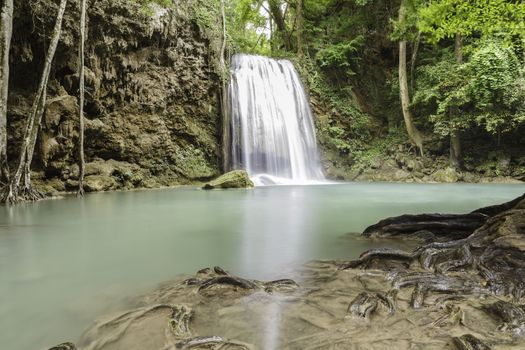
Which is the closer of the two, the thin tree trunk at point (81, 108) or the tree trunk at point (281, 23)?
the thin tree trunk at point (81, 108)

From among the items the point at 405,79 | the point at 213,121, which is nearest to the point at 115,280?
the point at 213,121

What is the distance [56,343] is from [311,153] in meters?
17.5

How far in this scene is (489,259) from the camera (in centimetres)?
281

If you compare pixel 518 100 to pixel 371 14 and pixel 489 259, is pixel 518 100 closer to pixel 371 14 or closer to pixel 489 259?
pixel 371 14

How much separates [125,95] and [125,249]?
1134 cm

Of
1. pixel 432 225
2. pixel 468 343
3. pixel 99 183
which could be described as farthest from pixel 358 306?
pixel 99 183

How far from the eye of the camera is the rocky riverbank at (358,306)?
5.80 feet

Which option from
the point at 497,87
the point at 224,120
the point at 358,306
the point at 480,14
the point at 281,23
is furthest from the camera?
the point at 281,23

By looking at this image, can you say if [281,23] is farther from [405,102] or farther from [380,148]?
[380,148]

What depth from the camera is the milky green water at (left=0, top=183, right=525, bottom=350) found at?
2.30 metres

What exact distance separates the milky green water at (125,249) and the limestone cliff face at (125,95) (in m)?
4.14

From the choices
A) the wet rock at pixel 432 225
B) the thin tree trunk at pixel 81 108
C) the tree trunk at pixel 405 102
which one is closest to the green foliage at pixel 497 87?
the tree trunk at pixel 405 102

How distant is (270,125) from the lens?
17.6 m

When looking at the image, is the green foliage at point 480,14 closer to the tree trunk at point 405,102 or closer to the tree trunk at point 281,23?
the tree trunk at point 405,102
